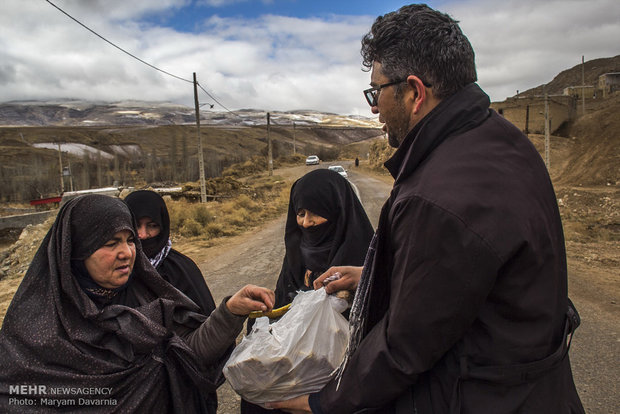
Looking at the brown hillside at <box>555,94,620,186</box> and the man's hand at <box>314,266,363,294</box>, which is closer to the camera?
the man's hand at <box>314,266,363,294</box>

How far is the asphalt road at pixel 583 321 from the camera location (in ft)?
10.2

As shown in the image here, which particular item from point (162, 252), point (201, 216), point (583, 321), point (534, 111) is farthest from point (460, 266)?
point (534, 111)

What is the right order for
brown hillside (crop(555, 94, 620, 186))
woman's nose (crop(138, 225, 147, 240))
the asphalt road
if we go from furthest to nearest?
brown hillside (crop(555, 94, 620, 186)) → the asphalt road → woman's nose (crop(138, 225, 147, 240))

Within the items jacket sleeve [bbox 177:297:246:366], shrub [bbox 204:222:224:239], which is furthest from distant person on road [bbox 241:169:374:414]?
shrub [bbox 204:222:224:239]

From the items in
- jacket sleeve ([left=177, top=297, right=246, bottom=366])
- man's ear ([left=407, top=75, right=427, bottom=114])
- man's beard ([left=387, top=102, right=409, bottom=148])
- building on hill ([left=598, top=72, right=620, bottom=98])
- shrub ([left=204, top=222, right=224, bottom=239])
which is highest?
building on hill ([left=598, top=72, right=620, bottom=98])

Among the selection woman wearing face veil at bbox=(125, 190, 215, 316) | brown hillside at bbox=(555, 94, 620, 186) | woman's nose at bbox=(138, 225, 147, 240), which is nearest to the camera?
woman wearing face veil at bbox=(125, 190, 215, 316)

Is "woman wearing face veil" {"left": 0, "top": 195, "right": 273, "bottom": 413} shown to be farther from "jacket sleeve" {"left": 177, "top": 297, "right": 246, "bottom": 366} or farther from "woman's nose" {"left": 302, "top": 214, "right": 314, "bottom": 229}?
"woman's nose" {"left": 302, "top": 214, "right": 314, "bottom": 229}

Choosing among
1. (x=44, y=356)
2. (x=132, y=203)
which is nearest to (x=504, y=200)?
(x=44, y=356)

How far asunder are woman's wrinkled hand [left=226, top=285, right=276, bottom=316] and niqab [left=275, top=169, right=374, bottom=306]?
0.75 m

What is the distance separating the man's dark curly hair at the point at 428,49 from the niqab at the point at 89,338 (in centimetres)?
134

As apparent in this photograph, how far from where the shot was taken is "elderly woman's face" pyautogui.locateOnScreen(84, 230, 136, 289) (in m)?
1.73

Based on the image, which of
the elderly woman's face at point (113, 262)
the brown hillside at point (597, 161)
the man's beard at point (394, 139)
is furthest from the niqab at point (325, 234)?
the brown hillside at point (597, 161)

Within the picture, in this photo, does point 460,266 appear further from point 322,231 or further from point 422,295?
point 322,231

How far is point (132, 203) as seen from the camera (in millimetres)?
2732
